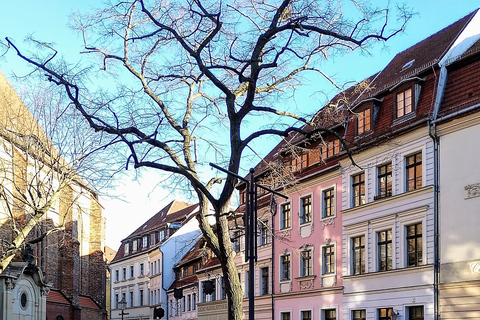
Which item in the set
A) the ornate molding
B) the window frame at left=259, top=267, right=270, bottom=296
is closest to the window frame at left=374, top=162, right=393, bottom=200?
the window frame at left=259, top=267, right=270, bottom=296

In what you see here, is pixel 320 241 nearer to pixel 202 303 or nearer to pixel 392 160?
pixel 392 160

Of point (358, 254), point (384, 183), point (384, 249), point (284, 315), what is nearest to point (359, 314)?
point (358, 254)

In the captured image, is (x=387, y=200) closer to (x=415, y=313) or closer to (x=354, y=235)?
(x=354, y=235)

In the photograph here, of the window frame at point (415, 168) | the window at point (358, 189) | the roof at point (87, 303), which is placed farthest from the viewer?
the roof at point (87, 303)

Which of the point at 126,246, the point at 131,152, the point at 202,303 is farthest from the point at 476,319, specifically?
the point at 126,246

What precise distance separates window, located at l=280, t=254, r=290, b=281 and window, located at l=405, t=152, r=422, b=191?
379 inches

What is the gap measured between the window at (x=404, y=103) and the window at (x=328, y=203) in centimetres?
536

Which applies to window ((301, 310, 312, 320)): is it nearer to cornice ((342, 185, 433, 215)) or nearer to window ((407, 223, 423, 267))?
cornice ((342, 185, 433, 215))

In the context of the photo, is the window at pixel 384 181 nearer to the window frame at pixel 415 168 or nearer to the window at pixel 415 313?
the window frame at pixel 415 168

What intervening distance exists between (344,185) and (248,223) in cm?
1523

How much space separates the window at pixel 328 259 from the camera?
93.3 ft

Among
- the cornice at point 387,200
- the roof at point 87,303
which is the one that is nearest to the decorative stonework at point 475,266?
the cornice at point 387,200

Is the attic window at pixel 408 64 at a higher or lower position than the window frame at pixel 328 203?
higher

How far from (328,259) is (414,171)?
6.60 meters
